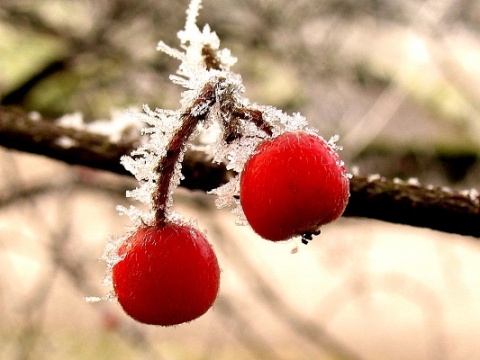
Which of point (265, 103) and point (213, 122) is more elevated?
point (265, 103)

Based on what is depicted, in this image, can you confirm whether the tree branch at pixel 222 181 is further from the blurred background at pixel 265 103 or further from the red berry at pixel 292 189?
the blurred background at pixel 265 103

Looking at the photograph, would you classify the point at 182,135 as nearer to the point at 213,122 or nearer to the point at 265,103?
the point at 213,122

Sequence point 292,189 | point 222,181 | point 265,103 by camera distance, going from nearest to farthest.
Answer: point 292,189
point 222,181
point 265,103

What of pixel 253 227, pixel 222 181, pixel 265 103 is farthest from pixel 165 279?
pixel 265 103

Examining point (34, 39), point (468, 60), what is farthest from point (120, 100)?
point (468, 60)

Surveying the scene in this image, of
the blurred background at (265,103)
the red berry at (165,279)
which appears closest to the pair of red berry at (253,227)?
the red berry at (165,279)

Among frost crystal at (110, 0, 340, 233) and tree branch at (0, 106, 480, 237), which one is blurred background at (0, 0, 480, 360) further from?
frost crystal at (110, 0, 340, 233)
